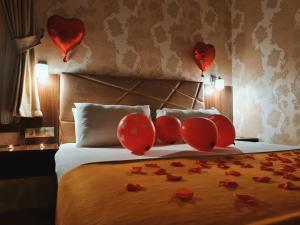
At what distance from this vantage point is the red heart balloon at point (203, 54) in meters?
3.28

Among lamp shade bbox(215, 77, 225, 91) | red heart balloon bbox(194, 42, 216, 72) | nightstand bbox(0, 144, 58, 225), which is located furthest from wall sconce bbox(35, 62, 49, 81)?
lamp shade bbox(215, 77, 225, 91)

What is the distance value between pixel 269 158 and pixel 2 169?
2.03m

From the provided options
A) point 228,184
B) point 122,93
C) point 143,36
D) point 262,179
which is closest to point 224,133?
point 262,179

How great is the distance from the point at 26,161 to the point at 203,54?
230 cm

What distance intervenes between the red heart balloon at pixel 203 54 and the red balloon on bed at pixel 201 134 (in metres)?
1.59

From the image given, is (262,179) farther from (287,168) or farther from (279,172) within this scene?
(287,168)

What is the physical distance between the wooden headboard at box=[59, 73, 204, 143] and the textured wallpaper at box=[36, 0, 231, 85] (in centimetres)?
15

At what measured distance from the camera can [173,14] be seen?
129 inches

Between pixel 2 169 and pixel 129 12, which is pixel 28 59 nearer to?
pixel 2 169

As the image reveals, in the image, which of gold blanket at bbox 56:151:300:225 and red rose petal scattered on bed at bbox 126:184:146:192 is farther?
red rose petal scattered on bed at bbox 126:184:146:192

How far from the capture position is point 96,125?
2205 millimetres

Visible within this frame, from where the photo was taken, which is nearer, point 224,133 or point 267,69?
point 224,133

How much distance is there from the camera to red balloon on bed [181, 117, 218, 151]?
181 cm

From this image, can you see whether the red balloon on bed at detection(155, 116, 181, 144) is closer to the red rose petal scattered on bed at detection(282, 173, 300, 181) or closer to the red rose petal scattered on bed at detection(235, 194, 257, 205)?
the red rose petal scattered on bed at detection(282, 173, 300, 181)
